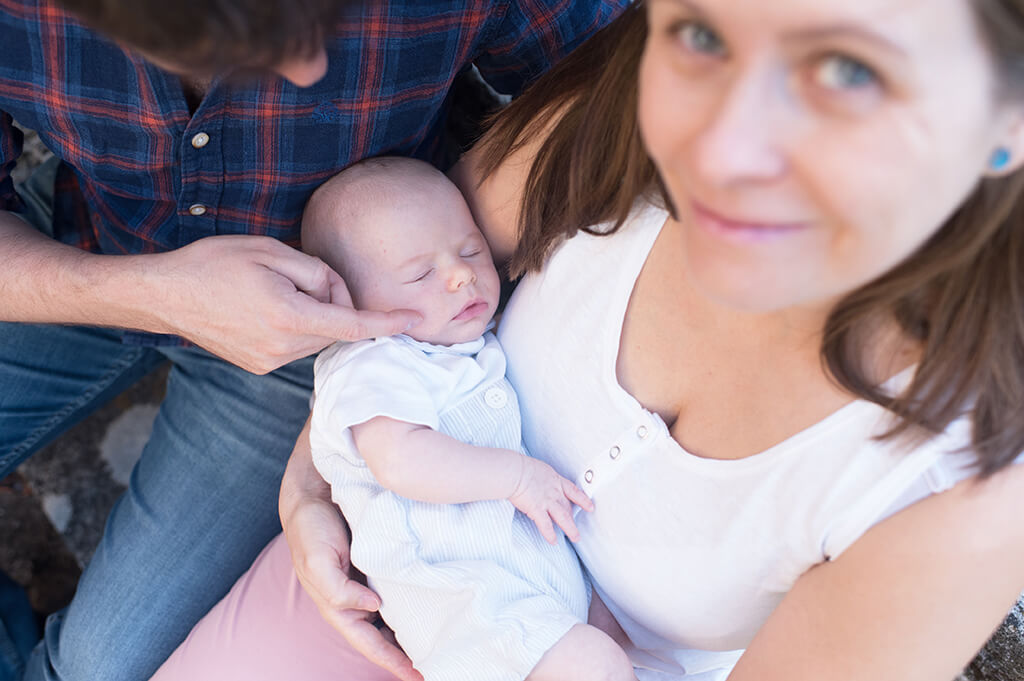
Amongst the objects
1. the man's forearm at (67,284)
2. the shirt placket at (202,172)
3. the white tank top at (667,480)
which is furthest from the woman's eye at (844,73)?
the man's forearm at (67,284)

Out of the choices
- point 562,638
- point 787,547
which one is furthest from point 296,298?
point 787,547

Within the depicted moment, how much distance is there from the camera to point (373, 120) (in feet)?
4.26

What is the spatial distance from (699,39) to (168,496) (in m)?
1.28

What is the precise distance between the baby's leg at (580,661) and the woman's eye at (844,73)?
0.71 meters

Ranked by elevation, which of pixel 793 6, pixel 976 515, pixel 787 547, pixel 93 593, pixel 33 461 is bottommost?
pixel 33 461

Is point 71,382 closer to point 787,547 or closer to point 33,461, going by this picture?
point 33,461

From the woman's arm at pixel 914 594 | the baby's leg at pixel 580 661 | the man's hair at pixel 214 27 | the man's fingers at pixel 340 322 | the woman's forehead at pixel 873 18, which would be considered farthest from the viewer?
the man's fingers at pixel 340 322

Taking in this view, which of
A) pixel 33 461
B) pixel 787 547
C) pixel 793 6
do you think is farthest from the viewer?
pixel 33 461

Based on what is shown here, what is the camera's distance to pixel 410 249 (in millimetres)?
1246

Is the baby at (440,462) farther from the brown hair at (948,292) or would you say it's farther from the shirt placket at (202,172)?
the brown hair at (948,292)

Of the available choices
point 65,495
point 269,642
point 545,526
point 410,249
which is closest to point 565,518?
point 545,526

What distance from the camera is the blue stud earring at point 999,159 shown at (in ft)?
2.25

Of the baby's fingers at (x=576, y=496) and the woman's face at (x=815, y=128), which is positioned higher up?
the woman's face at (x=815, y=128)

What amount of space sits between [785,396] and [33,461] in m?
1.94
